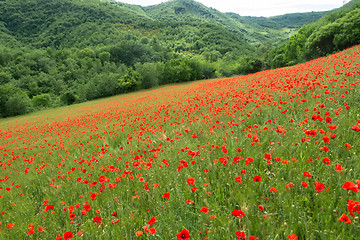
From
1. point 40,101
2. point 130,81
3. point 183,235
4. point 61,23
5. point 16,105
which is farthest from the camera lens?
point 61,23

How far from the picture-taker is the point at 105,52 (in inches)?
3211

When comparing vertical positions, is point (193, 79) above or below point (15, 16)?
below

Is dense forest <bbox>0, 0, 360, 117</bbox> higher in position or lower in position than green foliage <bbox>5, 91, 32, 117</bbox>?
higher

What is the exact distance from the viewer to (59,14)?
140375 millimetres

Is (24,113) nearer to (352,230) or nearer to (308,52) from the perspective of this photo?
(352,230)

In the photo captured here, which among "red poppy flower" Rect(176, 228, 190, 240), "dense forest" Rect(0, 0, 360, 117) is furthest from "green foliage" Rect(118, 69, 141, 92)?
"red poppy flower" Rect(176, 228, 190, 240)

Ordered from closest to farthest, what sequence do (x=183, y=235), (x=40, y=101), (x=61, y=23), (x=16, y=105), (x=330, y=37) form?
(x=183, y=235) < (x=330, y=37) < (x=16, y=105) < (x=40, y=101) < (x=61, y=23)

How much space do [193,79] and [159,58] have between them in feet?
118

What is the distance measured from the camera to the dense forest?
41.7m

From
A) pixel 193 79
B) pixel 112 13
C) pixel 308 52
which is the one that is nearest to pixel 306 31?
pixel 308 52

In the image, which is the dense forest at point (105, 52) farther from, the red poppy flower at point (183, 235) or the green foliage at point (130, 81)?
the red poppy flower at point (183, 235)

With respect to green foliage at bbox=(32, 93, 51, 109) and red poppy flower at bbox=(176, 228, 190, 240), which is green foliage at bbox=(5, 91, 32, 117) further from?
red poppy flower at bbox=(176, 228, 190, 240)

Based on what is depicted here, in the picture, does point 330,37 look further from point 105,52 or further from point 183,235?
point 105,52

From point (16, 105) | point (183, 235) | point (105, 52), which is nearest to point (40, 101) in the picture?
point (16, 105)
